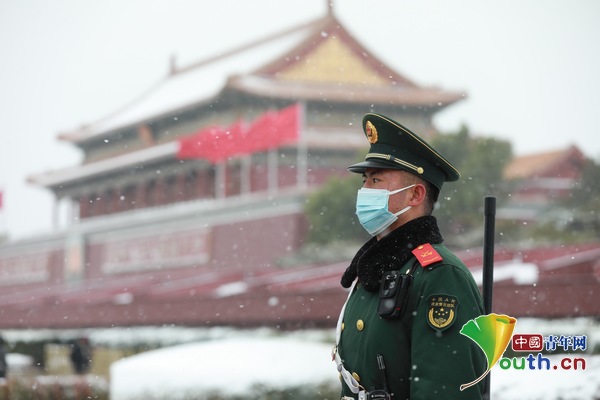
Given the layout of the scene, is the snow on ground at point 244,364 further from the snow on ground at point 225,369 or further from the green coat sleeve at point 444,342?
the green coat sleeve at point 444,342

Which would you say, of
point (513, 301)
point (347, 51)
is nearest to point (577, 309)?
point (513, 301)

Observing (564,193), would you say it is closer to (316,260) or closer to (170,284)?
(316,260)

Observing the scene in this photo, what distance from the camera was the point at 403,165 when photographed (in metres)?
1.88

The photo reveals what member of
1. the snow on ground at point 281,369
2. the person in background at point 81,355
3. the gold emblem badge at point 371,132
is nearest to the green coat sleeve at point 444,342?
the gold emblem badge at point 371,132

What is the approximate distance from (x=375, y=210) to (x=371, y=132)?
0.69 feet

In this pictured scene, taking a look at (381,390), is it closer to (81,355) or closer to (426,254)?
(426,254)

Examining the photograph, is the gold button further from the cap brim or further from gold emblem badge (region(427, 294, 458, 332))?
the cap brim

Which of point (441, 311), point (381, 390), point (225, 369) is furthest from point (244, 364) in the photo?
point (441, 311)

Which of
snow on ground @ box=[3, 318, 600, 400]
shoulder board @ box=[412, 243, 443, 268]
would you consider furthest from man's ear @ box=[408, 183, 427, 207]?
snow on ground @ box=[3, 318, 600, 400]

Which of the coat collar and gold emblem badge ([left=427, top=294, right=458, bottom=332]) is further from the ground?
the coat collar

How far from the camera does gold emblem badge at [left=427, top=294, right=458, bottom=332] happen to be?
1672mm

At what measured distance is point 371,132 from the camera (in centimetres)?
198

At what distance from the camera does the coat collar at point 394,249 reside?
1822 millimetres

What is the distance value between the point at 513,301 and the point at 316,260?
6.20 metres
